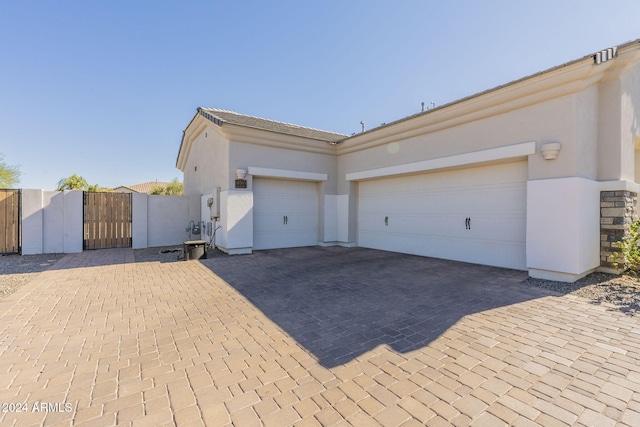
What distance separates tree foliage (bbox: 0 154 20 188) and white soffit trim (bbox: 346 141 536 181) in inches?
919

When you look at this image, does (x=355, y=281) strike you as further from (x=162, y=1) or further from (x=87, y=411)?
(x=162, y=1)

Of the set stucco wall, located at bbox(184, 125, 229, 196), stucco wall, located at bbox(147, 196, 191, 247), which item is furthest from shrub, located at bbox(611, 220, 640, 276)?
stucco wall, located at bbox(147, 196, 191, 247)

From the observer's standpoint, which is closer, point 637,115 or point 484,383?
point 484,383

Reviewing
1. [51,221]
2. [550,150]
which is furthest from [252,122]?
[550,150]

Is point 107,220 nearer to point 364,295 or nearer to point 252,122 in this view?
point 252,122

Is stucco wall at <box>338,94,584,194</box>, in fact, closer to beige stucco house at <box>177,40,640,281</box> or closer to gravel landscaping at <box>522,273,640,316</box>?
beige stucco house at <box>177,40,640,281</box>

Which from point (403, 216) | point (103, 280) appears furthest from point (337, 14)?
point (103, 280)

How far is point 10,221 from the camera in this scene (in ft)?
29.0

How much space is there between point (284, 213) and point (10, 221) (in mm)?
9263

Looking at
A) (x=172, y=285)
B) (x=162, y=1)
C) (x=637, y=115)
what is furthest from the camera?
(x=162, y=1)

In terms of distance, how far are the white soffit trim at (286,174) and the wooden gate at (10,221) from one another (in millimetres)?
8033

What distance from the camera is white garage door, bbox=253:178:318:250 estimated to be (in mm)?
9703

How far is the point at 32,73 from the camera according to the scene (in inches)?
357

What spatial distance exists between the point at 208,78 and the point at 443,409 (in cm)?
1245
